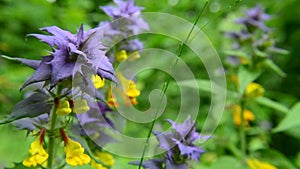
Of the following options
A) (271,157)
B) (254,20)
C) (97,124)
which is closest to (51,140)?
(97,124)

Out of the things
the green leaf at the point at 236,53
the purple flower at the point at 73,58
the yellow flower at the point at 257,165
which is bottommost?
the yellow flower at the point at 257,165

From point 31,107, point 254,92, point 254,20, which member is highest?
point 254,20

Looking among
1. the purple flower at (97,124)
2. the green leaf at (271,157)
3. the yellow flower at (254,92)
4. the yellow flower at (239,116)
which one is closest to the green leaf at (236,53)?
the yellow flower at (254,92)

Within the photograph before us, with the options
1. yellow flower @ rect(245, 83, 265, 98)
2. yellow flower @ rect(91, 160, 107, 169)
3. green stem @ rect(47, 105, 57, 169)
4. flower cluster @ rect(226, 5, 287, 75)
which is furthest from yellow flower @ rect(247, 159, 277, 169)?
green stem @ rect(47, 105, 57, 169)

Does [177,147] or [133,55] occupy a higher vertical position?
[133,55]

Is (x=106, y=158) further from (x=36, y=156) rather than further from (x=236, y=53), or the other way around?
(x=236, y=53)

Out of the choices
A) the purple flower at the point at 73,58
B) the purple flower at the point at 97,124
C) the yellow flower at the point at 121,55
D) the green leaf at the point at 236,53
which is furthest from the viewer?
the green leaf at the point at 236,53

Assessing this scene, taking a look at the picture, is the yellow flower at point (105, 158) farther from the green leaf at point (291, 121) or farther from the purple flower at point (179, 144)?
the green leaf at point (291, 121)
